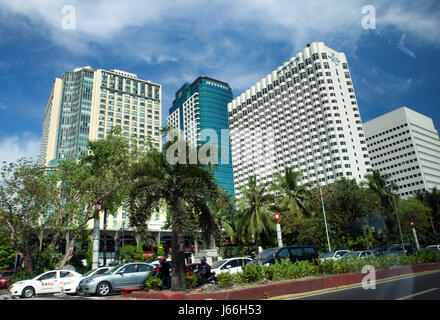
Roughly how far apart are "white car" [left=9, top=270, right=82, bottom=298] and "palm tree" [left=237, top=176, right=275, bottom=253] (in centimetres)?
1936

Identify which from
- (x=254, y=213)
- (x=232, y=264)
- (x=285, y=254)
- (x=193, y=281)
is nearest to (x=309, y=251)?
(x=285, y=254)

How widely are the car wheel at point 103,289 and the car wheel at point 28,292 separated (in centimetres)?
472

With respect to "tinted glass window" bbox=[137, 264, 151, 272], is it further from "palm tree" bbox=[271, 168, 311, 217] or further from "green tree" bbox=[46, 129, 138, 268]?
"palm tree" bbox=[271, 168, 311, 217]

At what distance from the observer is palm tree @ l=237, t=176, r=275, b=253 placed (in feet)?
105

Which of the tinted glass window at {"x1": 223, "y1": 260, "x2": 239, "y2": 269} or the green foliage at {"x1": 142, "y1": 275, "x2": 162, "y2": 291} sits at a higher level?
the tinted glass window at {"x1": 223, "y1": 260, "x2": 239, "y2": 269}

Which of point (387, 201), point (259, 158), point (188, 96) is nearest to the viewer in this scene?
point (387, 201)

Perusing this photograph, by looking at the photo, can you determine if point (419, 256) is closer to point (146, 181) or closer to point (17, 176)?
point (146, 181)

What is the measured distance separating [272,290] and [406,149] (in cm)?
12865

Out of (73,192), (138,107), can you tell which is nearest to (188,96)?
(138,107)

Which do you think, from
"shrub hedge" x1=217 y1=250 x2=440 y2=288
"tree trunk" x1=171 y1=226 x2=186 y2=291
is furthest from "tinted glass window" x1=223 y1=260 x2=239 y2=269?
"tree trunk" x1=171 y1=226 x2=186 y2=291

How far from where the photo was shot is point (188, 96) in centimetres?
14462

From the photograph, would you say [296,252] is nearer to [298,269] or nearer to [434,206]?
[298,269]
